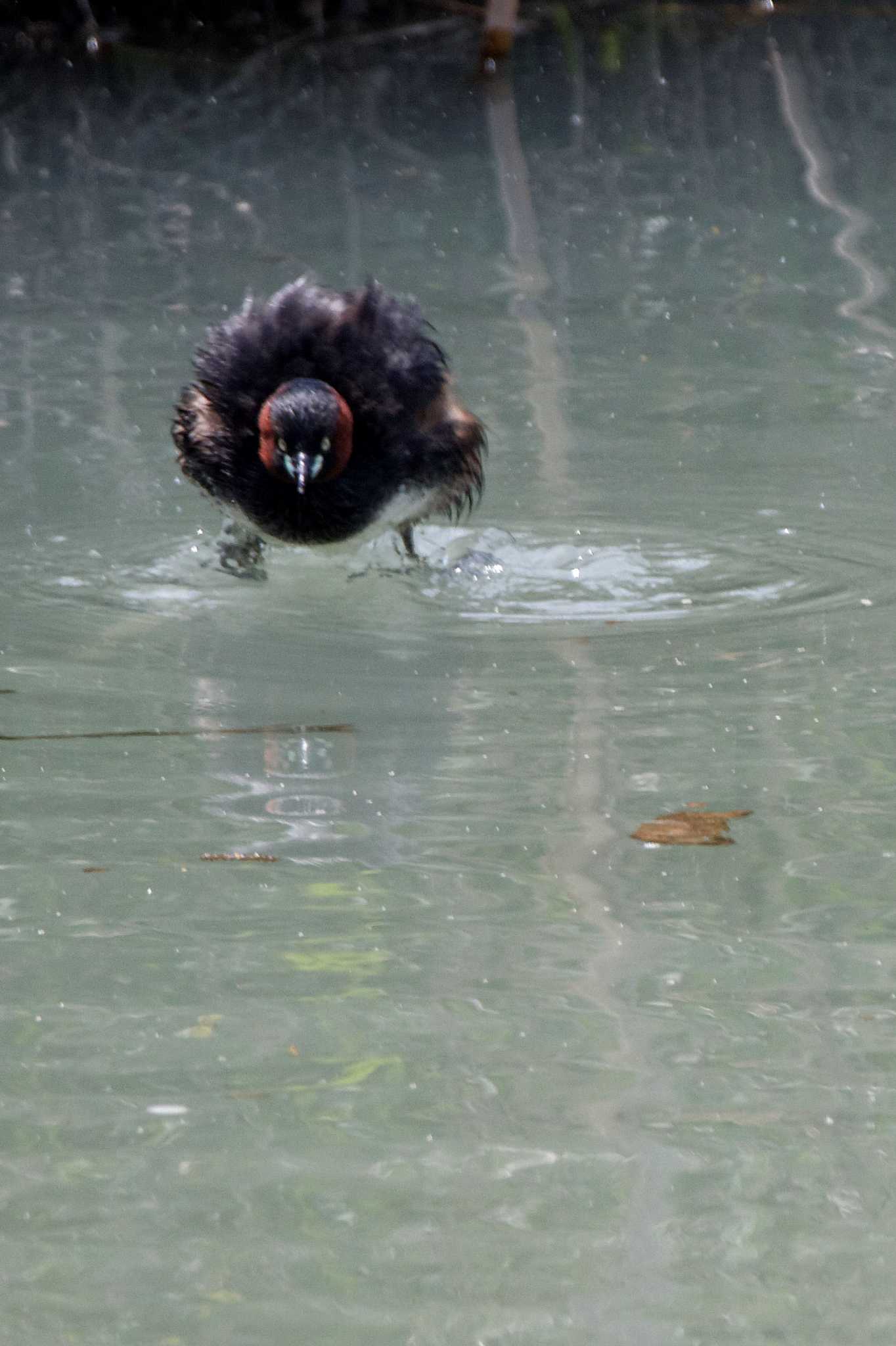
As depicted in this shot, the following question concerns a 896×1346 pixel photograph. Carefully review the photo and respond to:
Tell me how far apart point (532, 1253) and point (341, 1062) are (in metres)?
0.49

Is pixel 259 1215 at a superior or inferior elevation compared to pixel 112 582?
inferior

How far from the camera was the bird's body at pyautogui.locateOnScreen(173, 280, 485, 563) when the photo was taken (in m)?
4.90

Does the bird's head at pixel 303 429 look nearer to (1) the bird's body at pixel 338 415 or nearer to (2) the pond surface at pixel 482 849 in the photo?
(1) the bird's body at pixel 338 415

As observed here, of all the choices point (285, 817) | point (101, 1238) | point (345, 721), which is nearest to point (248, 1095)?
point (101, 1238)

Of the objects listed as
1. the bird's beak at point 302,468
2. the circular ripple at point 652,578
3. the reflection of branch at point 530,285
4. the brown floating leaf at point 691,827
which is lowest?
the brown floating leaf at point 691,827

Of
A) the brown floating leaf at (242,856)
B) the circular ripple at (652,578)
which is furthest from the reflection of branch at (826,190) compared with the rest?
the brown floating leaf at (242,856)

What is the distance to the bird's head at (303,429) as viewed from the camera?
464cm

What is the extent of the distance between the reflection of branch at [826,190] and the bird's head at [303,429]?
2852mm

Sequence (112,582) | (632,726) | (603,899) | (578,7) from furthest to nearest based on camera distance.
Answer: (578,7) → (112,582) → (632,726) → (603,899)

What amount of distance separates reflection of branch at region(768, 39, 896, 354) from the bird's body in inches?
97.7

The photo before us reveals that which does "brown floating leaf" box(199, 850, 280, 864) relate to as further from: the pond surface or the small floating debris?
the small floating debris

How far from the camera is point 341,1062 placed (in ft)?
8.48

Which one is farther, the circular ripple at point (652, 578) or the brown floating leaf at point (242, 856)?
the circular ripple at point (652, 578)

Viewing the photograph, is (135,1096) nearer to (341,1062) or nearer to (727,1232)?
(341,1062)
